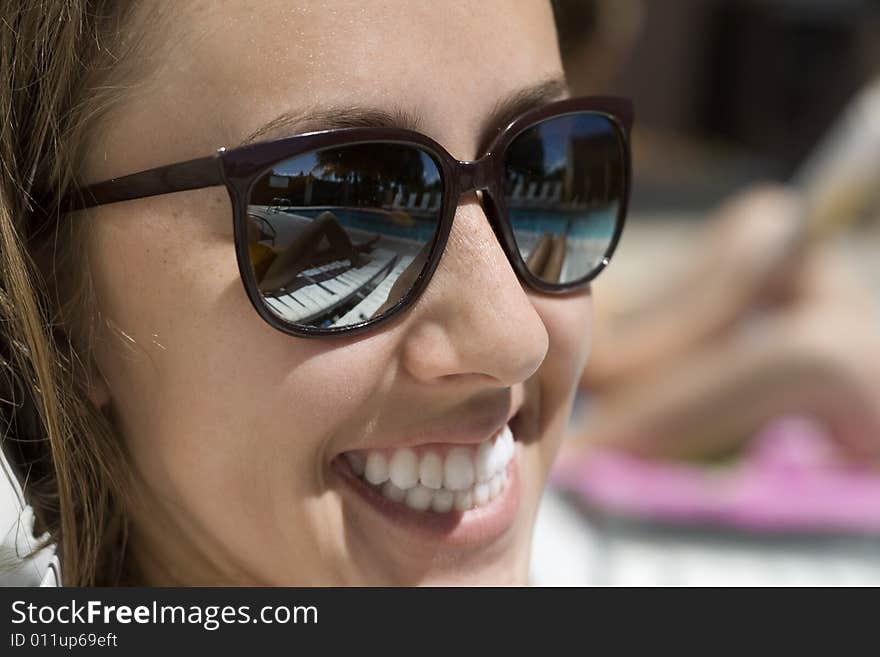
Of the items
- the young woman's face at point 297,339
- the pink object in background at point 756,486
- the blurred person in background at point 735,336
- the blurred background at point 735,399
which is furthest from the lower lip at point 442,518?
the blurred person in background at point 735,336

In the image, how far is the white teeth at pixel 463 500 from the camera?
4.19ft

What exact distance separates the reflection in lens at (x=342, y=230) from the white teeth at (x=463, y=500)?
277 millimetres

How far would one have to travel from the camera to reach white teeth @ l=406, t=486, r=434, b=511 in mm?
1260

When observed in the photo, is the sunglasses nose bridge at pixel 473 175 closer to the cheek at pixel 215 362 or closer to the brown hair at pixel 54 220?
the cheek at pixel 215 362

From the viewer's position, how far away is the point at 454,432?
122cm

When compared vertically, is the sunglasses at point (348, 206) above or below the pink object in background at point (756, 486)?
below

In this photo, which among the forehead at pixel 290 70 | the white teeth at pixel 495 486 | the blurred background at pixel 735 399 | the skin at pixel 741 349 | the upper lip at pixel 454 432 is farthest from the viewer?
the skin at pixel 741 349

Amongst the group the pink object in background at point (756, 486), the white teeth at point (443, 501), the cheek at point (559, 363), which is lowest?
the white teeth at point (443, 501)

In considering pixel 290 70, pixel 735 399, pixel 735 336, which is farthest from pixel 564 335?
pixel 735 336

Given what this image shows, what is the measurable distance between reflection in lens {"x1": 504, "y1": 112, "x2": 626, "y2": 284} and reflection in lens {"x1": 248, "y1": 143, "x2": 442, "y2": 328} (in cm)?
14

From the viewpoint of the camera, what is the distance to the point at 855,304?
396cm

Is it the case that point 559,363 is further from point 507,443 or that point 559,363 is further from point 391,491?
point 391,491

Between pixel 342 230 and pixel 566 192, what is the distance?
35 centimetres
